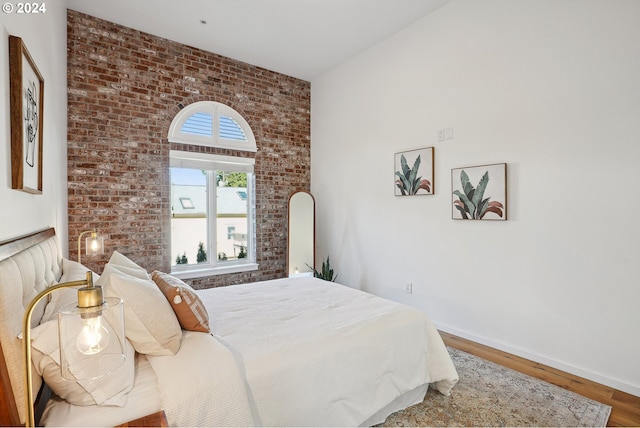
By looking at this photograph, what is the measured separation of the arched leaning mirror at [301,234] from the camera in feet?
15.6

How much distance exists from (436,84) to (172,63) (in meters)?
3.15

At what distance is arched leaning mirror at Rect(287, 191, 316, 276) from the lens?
4762mm

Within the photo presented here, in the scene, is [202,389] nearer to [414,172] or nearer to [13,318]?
[13,318]

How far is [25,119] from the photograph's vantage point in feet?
5.06

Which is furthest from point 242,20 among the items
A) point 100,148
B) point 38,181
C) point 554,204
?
point 554,204

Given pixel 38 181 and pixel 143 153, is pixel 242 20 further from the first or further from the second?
pixel 38 181

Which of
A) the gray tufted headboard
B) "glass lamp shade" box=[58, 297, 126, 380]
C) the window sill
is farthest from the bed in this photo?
the window sill

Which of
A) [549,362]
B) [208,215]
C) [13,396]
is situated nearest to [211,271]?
[208,215]

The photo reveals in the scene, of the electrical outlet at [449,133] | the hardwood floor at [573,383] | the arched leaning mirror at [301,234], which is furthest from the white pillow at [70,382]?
the arched leaning mirror at [301,234]

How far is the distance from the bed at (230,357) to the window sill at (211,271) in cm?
187

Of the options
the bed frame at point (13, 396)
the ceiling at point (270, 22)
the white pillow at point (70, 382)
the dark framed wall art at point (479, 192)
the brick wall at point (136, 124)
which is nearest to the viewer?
the bed frame at point (13, 396)

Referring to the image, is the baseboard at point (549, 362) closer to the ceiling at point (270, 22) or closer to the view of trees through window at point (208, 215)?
the view of trees through window at point (208, 215)

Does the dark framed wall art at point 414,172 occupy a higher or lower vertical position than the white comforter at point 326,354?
higher

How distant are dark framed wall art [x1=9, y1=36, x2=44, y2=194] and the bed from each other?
29cm
